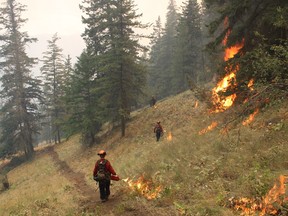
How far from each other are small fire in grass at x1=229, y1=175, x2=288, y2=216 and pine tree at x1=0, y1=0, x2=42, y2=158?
38524 millimetres

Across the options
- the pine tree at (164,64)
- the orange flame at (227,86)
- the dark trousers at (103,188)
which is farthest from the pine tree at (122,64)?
the pine tree at (164,64)

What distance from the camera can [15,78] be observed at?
145 ft

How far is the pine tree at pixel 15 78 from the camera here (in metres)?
43.2

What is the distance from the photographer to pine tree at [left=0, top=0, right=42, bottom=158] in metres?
43.2

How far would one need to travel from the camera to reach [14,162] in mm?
45312

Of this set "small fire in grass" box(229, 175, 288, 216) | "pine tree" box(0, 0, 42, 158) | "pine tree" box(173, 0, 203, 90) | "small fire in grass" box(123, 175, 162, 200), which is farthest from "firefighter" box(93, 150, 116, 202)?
"pine tree" box(173, 0, 203, 90)

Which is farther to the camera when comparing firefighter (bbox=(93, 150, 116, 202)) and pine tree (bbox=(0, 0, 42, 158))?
pine tree (bbox=(0, 0, 42, 158))

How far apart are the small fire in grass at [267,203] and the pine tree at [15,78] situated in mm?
38524

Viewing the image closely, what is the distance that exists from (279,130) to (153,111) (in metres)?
23.2

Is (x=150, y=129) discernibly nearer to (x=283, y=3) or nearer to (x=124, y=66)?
(x=124, y=66)

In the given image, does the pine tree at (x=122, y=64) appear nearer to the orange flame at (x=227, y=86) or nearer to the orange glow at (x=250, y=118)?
the orange flame at (x=227, y=86)

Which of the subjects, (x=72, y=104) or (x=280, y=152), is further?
(x=72, y=104)

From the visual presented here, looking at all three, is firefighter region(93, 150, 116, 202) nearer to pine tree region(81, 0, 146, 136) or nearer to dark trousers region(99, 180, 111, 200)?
dark trousers region(99, 180, 111, 200)

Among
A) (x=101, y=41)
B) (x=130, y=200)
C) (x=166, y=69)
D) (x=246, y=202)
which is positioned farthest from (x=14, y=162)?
(x=246, y=202)
